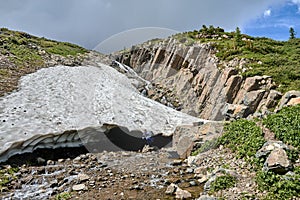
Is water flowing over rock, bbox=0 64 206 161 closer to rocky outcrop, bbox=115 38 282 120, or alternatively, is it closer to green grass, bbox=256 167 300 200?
rocky outcrop, bbox=115 38 282 120

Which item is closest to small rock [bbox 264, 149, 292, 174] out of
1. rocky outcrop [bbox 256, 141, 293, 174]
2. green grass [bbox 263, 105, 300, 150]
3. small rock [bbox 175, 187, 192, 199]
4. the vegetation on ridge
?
rocky outcrop [bbox 256, 141, 293, 174]

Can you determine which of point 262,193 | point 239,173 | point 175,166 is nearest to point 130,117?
point 175,166

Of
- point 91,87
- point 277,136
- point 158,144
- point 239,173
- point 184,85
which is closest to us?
point 239,173

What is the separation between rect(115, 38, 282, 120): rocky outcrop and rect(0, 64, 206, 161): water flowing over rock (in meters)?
4.28

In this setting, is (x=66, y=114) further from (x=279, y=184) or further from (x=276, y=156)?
(x=279, y=184)

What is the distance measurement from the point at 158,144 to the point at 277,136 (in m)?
7.58

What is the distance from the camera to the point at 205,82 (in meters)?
25.9

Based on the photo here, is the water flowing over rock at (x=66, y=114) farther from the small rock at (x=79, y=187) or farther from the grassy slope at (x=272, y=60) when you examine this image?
the grassy slope at (x=272, y=60)

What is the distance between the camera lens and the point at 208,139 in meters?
12.5

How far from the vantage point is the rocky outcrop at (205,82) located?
58.3ft

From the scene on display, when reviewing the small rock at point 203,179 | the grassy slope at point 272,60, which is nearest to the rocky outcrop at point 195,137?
the small rock at point 203,179

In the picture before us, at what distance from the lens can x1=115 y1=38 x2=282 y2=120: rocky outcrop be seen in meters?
17.8

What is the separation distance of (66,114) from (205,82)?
50.1 feet

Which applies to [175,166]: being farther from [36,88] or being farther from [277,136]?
[36,88]
